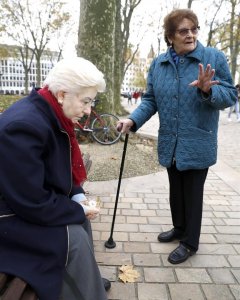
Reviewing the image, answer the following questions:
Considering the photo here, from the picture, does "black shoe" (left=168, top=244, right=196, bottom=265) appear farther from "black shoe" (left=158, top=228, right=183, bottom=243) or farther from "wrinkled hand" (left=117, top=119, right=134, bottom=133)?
"wrinkled hand" (left=117, top=119, right=134, bottom=133)

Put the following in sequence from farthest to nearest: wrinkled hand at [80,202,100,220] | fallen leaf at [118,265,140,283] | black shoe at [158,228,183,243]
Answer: black shoe at [158,228,183,243], fallen leaf at [118,265,140,283], wrinkled hand at [80,202,100,220]

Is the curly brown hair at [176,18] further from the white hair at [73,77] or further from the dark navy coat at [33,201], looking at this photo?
the dark navy coat at [33,201]

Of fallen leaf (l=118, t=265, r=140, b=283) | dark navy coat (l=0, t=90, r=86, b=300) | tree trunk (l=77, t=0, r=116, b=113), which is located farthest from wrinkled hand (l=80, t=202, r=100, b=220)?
tree trunk (l=77, t=0, r=116, b=113)

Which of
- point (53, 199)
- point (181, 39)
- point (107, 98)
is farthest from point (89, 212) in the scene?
point (107, 98)

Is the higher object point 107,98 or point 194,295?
point 107,98

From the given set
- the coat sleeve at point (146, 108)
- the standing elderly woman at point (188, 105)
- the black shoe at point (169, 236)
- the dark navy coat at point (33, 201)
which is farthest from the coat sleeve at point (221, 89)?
the black shoe at point (169, 236)

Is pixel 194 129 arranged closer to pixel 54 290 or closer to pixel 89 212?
pixel 89 212

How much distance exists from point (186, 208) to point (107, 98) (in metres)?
5.05

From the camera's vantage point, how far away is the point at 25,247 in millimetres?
1793

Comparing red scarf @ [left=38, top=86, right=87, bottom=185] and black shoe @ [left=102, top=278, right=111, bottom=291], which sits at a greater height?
red scarf @ [left=38, top=86, right=87, bottom=185]

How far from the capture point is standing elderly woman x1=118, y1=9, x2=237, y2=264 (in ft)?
9.03

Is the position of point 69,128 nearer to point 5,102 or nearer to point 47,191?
point 47,191

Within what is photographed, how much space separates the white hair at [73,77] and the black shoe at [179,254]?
5.84 ft

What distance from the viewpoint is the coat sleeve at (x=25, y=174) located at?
1684 mm
